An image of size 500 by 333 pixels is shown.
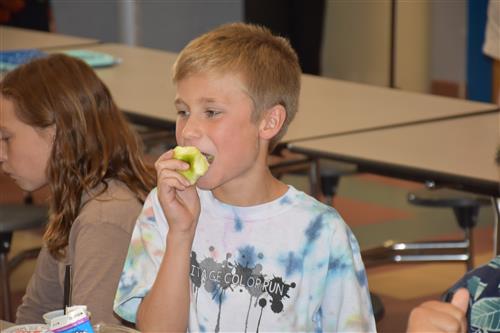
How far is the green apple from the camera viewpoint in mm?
1798

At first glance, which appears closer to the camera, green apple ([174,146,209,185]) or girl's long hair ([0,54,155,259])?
green apple ([174,146,209,185])

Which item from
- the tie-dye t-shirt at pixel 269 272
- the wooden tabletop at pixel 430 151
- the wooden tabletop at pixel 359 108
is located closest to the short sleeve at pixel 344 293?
the tie-dye t-shirt at pixel 269 272

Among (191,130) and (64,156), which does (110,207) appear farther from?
(191,130)

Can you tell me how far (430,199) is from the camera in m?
3.93

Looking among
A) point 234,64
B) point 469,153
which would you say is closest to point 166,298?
point 234,64

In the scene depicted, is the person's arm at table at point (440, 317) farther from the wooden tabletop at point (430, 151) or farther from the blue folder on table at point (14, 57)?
the blue folder on table at point (14, 57)

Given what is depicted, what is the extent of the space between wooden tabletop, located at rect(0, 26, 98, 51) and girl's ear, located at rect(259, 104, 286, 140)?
123 inches

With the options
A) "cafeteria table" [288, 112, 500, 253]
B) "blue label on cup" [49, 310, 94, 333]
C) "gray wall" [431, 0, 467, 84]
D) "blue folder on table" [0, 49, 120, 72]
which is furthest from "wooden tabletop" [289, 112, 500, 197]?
"gray wall" [431, 0, 467, 84]

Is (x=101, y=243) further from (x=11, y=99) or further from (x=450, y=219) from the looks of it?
(x=450, y=219)

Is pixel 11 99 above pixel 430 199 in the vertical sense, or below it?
above

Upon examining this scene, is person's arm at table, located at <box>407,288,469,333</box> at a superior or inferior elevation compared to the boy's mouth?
inferior

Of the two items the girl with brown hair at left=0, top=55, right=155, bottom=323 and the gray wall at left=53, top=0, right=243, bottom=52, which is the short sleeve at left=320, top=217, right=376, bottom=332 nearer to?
the girl with brown hair at left=0, top=55, right=155, bottom=323

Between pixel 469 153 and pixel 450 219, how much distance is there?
246 cm

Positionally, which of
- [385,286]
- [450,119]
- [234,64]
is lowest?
[385,286]
